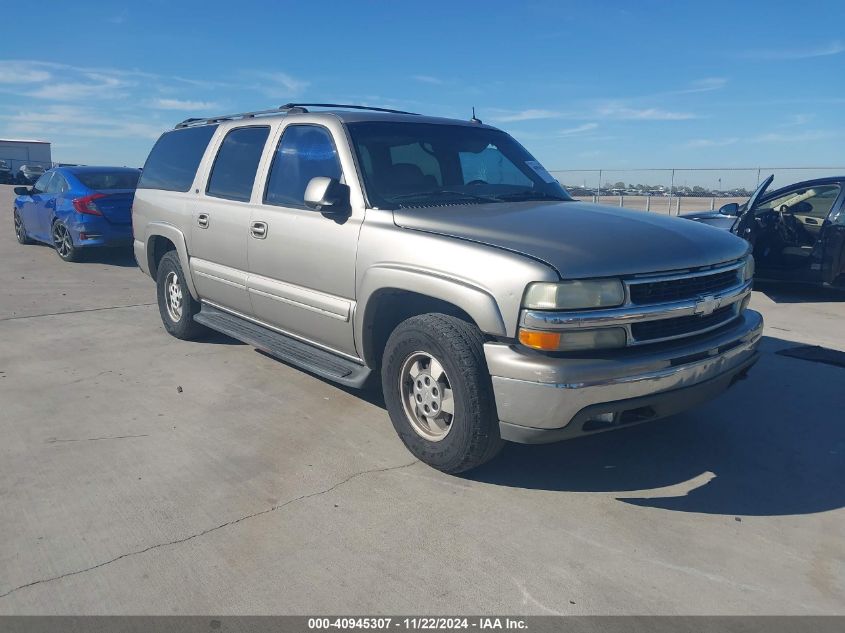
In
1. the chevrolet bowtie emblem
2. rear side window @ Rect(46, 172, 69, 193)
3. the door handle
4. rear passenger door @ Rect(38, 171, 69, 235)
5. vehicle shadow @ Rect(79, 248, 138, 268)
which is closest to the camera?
the chevrolet bowtie emblem

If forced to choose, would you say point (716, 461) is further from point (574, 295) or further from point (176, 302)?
point (176, 302)

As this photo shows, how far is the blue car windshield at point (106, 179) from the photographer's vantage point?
1093 cm

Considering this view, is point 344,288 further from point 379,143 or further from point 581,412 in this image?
point 581,412

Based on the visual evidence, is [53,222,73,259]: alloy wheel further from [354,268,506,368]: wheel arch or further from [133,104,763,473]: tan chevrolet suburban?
[354,268,506,368]: wheel arch

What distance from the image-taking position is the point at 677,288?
3.43 m

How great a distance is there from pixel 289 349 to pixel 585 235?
7.31 ft

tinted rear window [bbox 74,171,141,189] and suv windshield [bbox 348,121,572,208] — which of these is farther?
tinted rear window [bbox 74,171,141,189]

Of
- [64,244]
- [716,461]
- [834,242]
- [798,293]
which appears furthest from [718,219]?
[64,244]

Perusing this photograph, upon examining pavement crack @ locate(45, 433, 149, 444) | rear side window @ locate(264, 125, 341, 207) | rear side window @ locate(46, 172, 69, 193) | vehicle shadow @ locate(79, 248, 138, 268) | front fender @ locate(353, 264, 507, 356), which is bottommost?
pavement crack @ locate(45, 433, 149, 444)

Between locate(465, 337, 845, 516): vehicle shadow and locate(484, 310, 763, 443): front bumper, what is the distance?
1.62ft

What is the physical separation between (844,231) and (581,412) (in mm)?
6276

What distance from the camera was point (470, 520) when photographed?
3238mm

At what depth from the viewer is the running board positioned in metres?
4.18

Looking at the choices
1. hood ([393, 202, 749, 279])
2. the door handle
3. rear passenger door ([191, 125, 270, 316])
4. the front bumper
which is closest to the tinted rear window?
rear passenger door ([191, 125, 270, 316])
